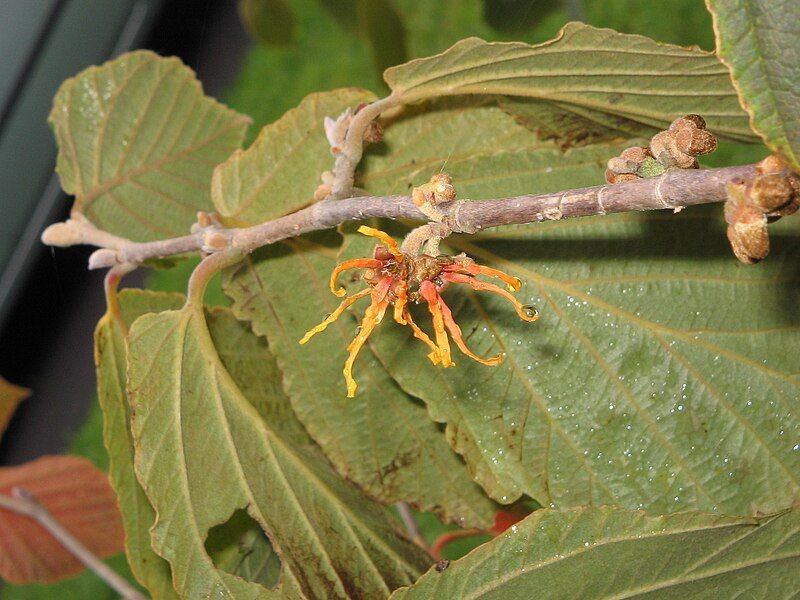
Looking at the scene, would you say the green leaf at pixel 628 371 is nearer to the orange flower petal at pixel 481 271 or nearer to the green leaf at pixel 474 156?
the green leaf at pixel 474 156

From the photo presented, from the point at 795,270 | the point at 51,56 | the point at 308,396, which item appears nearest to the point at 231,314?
the point at 308,396

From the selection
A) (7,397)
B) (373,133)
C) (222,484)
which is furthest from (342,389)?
(7,397)

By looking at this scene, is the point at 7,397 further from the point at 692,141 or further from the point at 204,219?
the point at 692,141

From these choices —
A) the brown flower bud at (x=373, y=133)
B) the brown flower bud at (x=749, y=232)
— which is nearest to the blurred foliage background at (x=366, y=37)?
the brown flower bud at (x=373, y=133)

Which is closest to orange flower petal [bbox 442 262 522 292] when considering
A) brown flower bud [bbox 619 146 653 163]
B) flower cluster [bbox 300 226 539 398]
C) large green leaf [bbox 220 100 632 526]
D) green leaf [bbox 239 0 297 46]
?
flower cluster [bbox 300 226 539 398]

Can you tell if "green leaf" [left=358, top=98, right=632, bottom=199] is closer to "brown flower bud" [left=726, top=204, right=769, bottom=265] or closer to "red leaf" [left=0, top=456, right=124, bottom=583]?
"brown flower bud" [left=726, top=204, right=769, bottom=265]

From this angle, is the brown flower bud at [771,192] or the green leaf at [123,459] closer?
the brown flower bud at [771,192]
